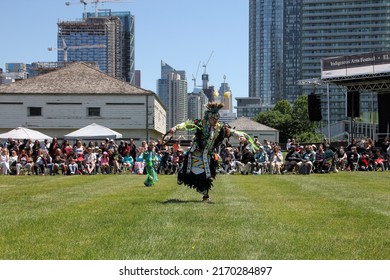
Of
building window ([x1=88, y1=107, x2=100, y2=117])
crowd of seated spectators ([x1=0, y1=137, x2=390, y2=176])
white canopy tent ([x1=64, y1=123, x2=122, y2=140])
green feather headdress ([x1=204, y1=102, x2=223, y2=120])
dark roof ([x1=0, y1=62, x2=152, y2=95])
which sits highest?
dark roof ([x1=0, y1=62, x2=152, y2=95])

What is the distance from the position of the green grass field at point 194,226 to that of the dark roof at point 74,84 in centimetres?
5207

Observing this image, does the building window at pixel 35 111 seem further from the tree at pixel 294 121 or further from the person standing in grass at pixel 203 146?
the person standing in grass at pixel 203 146

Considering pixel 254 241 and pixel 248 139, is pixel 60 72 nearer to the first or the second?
pixel 248 139

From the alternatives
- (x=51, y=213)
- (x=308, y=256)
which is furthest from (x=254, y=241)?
(x=51, y=213)

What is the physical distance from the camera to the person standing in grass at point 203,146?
14617 millimetres

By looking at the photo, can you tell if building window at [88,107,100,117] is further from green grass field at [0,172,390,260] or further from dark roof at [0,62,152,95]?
green grass field at [0,172,390,260]

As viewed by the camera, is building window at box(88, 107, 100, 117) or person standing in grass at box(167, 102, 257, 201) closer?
person standing in grass at box(167, 102, 257, 201)

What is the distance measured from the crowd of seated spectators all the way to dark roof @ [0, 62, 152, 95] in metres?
36.7

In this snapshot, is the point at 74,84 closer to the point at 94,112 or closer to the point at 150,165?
the point at 94,112

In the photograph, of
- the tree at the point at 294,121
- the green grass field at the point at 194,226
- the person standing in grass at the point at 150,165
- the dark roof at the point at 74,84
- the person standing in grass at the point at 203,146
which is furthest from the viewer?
the tree at the point at 294,121

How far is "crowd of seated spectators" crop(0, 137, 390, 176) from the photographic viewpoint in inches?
1164

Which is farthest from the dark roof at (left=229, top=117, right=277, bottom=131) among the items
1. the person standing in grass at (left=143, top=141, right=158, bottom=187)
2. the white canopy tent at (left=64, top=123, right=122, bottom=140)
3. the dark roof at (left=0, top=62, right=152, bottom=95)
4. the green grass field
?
the green grass field

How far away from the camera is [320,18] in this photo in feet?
575

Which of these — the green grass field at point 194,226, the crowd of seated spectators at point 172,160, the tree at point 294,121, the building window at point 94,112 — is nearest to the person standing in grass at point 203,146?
the green grass field at point 194,226
